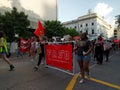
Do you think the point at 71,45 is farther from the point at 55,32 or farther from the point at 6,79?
the point at 55,32

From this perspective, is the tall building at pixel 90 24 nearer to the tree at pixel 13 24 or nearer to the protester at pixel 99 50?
the tree at pixel 13 24

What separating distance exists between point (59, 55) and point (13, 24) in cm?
1580

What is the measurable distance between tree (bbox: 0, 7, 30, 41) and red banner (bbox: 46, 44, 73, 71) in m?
14.3

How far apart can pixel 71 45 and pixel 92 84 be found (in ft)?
5.50

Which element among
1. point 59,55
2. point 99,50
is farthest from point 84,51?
point 99,50

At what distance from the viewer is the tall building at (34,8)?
32725 millimetres

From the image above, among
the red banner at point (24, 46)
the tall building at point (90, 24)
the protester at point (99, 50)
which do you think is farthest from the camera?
the tall building at point (90, 24)

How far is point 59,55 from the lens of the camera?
728 centimetres

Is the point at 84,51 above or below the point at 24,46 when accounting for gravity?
above

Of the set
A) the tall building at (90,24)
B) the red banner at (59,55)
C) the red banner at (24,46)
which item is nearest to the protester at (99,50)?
the red banner at (59,55)

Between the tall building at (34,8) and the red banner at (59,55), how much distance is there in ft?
82.6

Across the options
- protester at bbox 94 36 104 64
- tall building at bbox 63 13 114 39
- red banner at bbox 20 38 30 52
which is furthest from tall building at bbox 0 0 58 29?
tall building at bbox 63 13 114 39

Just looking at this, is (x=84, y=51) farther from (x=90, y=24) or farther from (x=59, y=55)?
(x=90, y=24)

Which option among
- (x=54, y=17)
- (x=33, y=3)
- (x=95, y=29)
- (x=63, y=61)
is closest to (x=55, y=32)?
(x=33, y=3)
